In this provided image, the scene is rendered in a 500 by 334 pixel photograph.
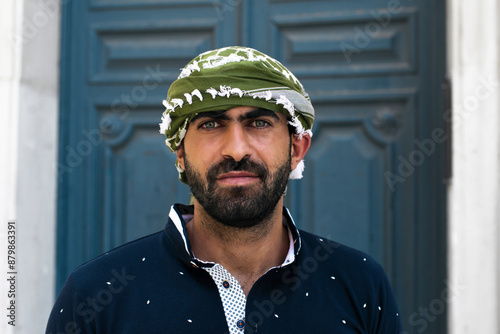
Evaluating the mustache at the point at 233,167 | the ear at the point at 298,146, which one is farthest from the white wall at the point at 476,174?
the mustache at the point at 233,167

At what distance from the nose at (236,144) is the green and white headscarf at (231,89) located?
66 mm

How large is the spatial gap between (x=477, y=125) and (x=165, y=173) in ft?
4.85

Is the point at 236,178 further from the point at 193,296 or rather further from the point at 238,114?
the point at 193,296

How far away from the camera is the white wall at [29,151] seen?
262 centimetres

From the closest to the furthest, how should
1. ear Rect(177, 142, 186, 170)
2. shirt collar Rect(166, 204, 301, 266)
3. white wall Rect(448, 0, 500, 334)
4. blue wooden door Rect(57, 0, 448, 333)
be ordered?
shirt collar Rect(166, 204, 301, 266)
ear Rect(177, 142, 186, 170)
white wall Rect(448, 0, 500, 334)
blue wooden door Rect(57, 0, 448, 333)

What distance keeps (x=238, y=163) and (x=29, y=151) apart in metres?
1.56

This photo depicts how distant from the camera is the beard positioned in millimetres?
1544

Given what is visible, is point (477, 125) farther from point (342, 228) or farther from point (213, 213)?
point (213, 213)

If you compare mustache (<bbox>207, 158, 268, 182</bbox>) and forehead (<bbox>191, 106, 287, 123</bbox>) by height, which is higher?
forehead (<bbox>191, 106, 287, 123</bbox>)

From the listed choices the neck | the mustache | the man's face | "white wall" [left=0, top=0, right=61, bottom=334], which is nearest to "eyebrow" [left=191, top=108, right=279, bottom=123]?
the man's face

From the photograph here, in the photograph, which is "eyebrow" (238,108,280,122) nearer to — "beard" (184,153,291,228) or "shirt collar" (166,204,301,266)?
"beard" (184,153,291,228)

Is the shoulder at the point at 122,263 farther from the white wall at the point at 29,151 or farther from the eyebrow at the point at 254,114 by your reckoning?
the white wall at the point at 29,151

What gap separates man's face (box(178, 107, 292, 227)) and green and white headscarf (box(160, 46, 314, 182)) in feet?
0.10

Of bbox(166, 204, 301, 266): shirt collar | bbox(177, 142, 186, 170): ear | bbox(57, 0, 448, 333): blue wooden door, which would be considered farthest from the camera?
bbox(57, 0, 448, 333): blue wooden door
